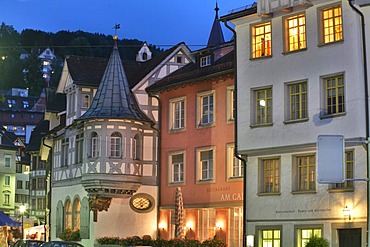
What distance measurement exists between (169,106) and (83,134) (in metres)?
5.23

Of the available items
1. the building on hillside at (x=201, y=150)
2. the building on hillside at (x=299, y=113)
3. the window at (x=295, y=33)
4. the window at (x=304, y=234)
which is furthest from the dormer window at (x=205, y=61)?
the window at (x=304, y=234)

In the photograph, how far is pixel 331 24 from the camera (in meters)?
34.5

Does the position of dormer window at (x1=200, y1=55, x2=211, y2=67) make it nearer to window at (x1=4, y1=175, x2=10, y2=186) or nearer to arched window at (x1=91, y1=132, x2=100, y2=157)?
arched window at (x1=91, y1=132, x2=100, y2=157)

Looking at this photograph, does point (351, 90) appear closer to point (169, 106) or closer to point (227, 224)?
point (227, 224)

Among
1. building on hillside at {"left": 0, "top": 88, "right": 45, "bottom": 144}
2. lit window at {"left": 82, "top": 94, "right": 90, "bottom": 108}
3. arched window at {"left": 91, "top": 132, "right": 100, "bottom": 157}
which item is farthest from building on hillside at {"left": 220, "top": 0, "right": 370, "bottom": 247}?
building on hillside at {"left": 0, "top": 88, "right": 45, "bottom": 144}

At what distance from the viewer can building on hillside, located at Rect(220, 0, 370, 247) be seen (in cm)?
3309

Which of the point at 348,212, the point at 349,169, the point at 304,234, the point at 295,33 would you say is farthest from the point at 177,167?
the point at 348,212

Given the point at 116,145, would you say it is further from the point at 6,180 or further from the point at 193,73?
the point at 6,180

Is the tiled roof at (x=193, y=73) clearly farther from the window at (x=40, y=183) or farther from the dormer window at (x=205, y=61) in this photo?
the window at (x=40, y=183)

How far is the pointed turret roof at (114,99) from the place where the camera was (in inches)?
1837

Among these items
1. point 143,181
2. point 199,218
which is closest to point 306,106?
point 199,218

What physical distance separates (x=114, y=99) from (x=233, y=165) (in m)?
9.05

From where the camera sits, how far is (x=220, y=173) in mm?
42406

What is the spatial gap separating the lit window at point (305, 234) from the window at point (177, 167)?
11.7m
